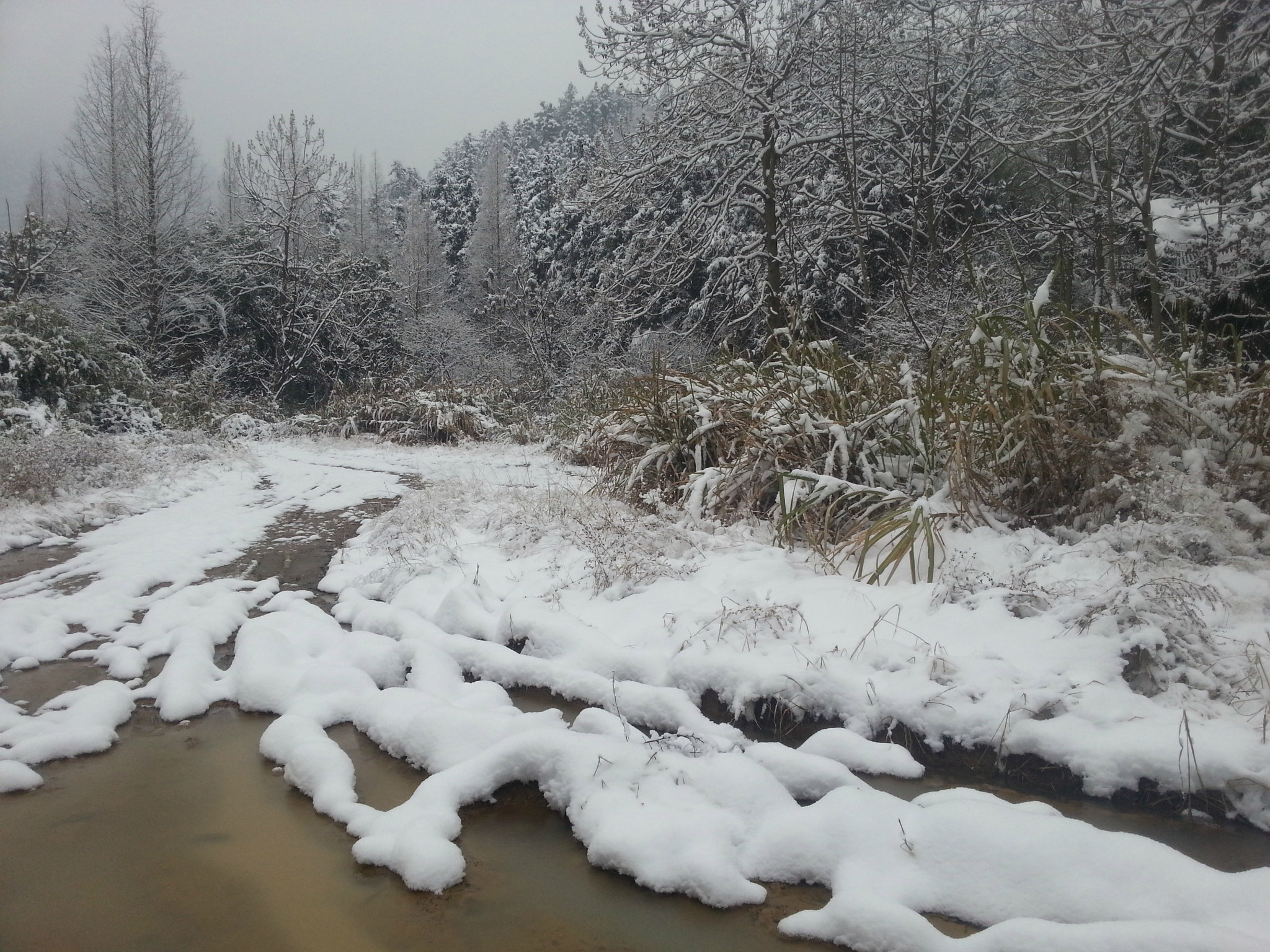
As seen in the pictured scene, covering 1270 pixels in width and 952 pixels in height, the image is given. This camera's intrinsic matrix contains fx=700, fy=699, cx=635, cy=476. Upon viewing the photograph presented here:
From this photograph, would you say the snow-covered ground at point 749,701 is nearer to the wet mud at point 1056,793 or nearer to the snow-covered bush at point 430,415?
the wet mud at point 1056,793

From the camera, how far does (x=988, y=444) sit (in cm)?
353

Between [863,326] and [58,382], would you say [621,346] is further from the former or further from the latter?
[58,382]

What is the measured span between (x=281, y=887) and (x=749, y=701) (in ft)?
→ 5.16

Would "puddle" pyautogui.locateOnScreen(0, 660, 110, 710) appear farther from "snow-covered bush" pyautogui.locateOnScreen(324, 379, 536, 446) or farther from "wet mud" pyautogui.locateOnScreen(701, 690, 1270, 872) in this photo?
"snow-covered bush" pyautogui.locateOnScreen(324, 379, 536, 446)

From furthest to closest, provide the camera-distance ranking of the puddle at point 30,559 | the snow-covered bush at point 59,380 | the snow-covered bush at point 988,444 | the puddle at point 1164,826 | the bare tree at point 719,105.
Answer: the snow-covered bush at point 59,380 < the bare tree at point 719,105 < the puddle at point 30,559 < the snow-covered bush at point 988,444 < the puddle at point 1164,826

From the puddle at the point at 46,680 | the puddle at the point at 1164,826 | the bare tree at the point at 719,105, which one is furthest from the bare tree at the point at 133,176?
the puddle at the point at 1164,826

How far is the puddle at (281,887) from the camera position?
5.34ft

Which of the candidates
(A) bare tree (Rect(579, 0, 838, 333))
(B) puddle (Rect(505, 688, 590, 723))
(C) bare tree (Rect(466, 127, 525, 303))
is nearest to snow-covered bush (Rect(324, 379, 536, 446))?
(A) bare tree (Rect(579, 0, 838, 333))

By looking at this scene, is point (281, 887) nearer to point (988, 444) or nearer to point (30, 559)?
point (988, 444)

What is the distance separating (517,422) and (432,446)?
68.6 inches

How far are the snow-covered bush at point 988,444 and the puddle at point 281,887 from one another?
1857 millimetres

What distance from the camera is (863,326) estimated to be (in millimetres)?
7945

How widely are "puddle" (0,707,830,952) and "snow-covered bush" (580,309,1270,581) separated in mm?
1857

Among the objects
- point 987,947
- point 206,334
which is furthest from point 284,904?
point 206,334
